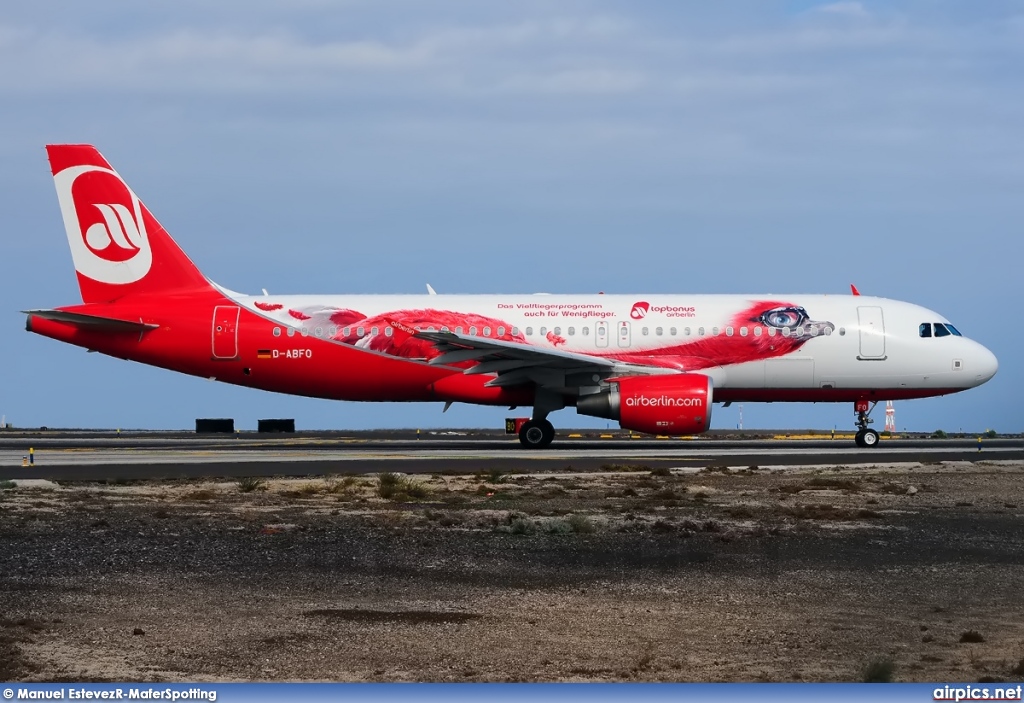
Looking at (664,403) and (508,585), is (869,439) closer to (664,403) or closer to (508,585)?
(664,403)

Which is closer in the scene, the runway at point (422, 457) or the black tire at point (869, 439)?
the runway at point (422, 457)

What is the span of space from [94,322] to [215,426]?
869 inches

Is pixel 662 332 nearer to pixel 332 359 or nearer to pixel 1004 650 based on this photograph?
pixel 332 359

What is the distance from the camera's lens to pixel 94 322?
114 feet

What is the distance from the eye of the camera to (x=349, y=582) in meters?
12.2

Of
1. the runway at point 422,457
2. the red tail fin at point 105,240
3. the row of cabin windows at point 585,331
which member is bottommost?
the runway at point 422,457

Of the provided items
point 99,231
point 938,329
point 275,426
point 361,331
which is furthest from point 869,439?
point 275,426

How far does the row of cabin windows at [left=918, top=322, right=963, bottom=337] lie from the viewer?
3463 cm

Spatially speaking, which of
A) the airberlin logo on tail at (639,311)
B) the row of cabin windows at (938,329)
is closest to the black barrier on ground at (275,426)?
the airberlin logo on tail at (639,311)

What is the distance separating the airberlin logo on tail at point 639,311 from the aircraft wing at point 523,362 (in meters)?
1.46

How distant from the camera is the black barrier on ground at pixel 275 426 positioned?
5784cm

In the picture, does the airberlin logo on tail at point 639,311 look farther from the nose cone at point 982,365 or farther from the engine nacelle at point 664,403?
the nose cone at point 982,365

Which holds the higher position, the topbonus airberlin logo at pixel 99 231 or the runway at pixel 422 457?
the topbonus airberlin logo at pixel 99 231

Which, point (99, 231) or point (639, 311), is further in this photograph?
point (99, 231)
